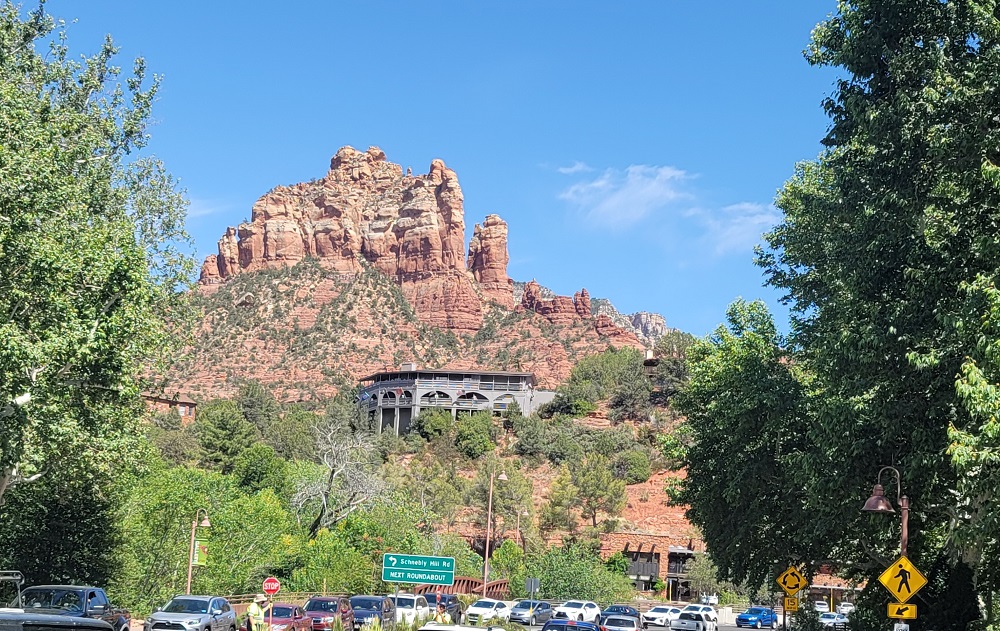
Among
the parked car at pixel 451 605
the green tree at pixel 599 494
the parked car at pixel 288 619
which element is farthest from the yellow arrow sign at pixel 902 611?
the green tree at pixel 599 494

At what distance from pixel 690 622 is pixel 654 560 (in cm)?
3702

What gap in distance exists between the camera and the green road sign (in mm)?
28188

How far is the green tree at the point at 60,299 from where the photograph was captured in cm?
2308

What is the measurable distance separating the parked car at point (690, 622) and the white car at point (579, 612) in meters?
3.44

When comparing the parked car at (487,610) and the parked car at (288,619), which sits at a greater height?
the parked car at (288,619)

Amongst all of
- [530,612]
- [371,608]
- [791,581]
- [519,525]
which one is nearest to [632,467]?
[519,525]

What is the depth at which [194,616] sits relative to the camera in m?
26.7

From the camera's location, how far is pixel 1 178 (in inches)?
882

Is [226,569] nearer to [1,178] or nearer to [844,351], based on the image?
[1,178]

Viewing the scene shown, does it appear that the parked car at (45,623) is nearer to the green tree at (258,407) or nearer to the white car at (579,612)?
the white car at (579,612)

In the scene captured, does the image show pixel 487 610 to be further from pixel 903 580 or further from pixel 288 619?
pixel 903 580

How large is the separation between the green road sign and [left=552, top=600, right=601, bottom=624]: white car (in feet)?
59.3

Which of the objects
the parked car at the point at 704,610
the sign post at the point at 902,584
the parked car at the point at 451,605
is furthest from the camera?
the parked car at the point at 704,610

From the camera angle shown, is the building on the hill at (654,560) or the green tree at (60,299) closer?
the green tree at (60,299)
